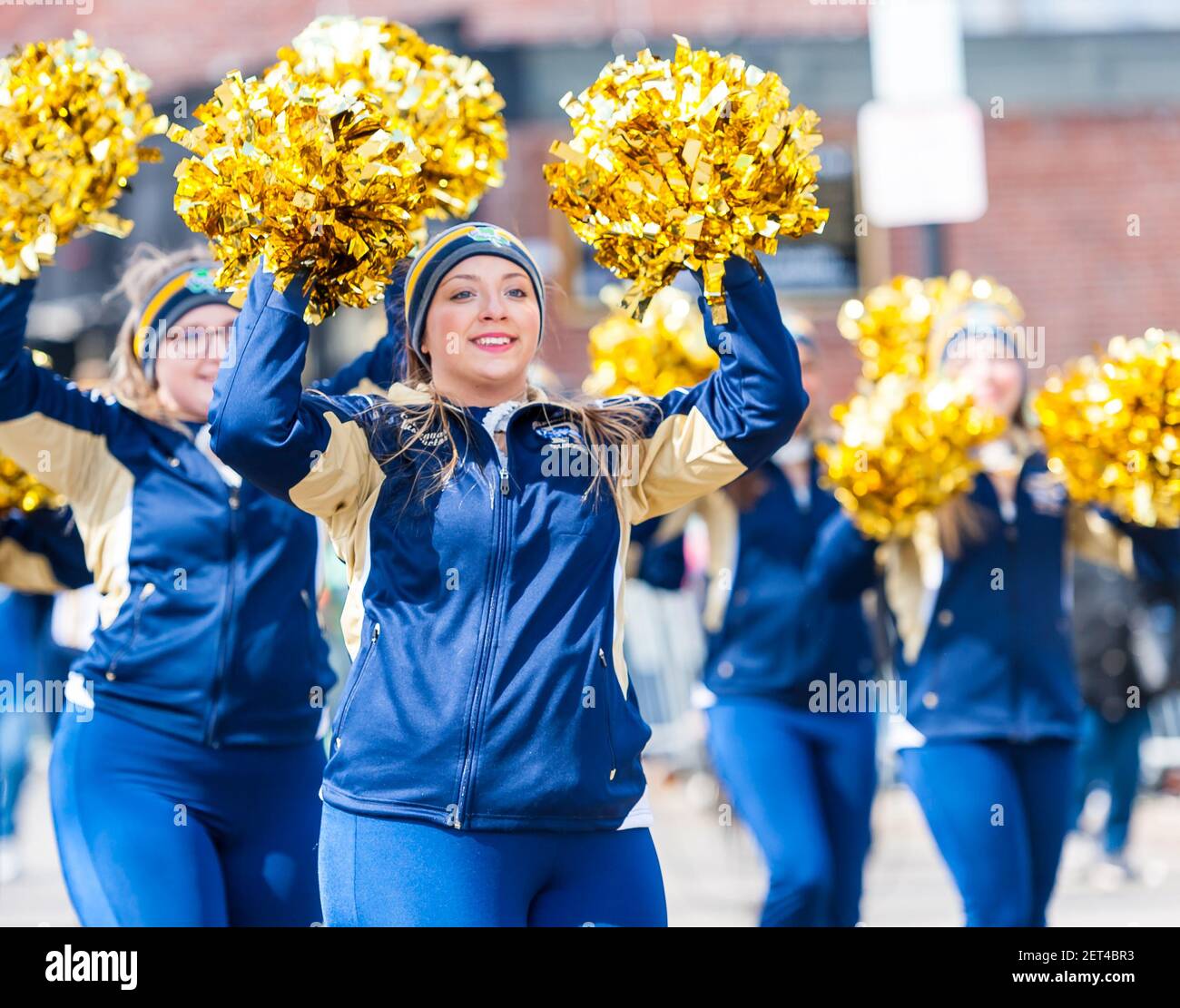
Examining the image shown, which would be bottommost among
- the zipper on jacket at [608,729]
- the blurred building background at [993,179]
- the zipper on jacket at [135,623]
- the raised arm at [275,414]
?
the zipper on jacket at [608,729]

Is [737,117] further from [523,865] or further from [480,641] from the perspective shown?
[523,865]

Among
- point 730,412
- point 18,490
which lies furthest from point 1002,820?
point 18,490

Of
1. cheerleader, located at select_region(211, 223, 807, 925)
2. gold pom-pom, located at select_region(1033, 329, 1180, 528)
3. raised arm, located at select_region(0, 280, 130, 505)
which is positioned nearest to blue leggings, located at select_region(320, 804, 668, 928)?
cheerleader, located at select_region(211, 223, 807, 925)

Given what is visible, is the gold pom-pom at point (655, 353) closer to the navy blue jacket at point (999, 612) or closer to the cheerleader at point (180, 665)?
the navy blue jacket at point (999, 612)

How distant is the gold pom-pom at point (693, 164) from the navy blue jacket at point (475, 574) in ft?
0.33

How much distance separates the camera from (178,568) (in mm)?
4250

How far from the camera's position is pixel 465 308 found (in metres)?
3.47

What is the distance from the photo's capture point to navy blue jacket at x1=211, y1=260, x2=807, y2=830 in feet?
10.4

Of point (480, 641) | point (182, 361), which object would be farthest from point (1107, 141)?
point (480, 641)

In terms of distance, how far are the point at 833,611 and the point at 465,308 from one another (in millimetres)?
2686

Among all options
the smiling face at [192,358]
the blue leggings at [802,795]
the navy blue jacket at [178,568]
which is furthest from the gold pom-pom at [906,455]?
the smiling face at [192,358]

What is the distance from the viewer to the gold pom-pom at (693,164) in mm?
3305

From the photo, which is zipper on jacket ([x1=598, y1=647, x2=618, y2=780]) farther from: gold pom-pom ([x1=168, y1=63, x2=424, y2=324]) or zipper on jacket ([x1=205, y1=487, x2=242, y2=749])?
zipper on jacket ([x1=205, y1=487, x2=242, y2=749])

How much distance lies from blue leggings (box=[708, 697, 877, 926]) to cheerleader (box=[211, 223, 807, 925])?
7.08ft
